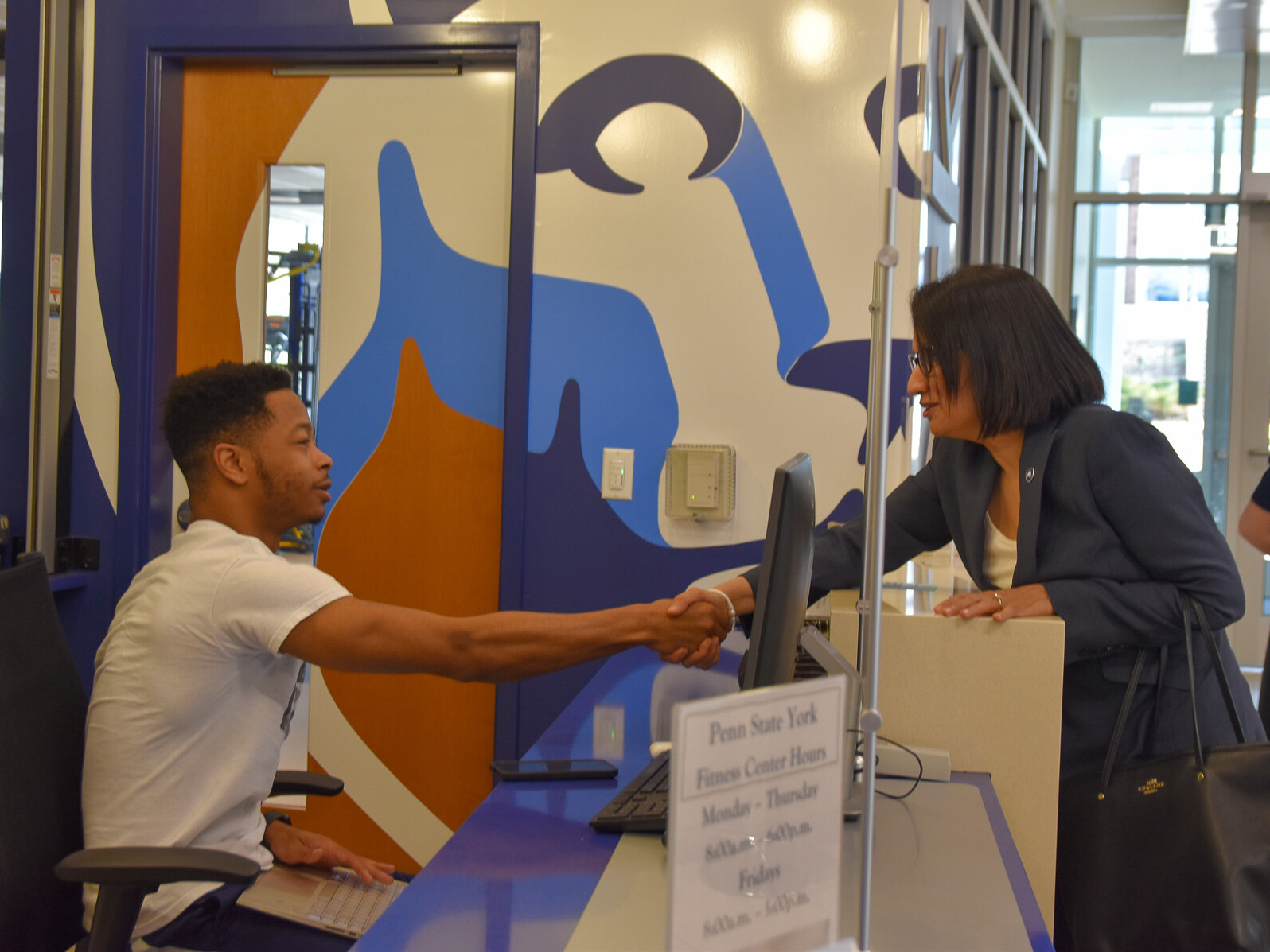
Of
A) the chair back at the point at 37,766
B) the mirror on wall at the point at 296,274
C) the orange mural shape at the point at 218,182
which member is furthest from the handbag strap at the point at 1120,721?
the orange mural shape at the point at 218,182

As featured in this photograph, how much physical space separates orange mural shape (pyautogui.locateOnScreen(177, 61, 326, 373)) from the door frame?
0.03 meters

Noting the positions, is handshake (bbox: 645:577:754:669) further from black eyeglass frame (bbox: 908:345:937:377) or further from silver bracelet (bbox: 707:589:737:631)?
black eyeglass frame (bbox: 908:345:937:377)

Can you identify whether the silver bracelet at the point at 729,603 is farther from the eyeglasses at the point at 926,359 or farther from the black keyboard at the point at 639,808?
the eyeglasses at the point at 926,359

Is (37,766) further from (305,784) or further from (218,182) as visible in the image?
(218,182)

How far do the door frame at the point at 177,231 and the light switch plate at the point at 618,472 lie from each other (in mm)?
211

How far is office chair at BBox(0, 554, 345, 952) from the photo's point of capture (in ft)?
4.12

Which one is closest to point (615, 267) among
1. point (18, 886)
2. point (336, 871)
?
point (336, 871)

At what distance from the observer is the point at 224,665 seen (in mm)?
1459

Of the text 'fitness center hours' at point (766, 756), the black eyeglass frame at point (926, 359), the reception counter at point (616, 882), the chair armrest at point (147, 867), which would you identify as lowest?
the chair armrest at point (147, 867)

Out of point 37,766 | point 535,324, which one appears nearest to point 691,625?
point 37,766

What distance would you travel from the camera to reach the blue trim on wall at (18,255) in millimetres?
2762

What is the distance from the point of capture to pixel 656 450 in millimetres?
2676

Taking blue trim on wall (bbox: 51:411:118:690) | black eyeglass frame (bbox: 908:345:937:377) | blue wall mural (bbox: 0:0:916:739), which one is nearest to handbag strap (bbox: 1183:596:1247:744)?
black eyeglass frame (bbox: 908:345:937:377)

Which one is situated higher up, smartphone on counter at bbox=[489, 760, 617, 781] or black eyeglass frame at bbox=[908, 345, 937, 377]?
black eyeglass frame at bbox=[908, 345, 937, 377]
